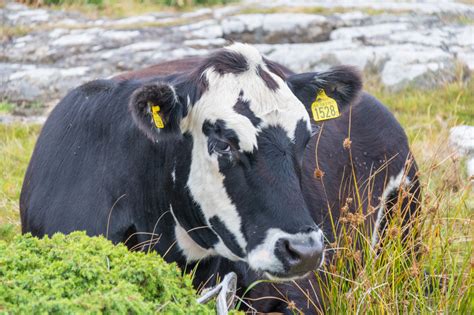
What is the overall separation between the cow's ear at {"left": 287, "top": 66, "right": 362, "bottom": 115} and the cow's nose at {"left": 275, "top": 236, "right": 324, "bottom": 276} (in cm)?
116

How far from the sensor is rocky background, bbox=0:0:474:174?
10250 mm

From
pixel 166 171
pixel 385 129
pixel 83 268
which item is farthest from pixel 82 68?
pixel 83 268

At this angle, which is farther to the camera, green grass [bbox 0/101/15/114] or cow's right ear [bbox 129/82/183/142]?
green grass [bbox 0/101/15/114]

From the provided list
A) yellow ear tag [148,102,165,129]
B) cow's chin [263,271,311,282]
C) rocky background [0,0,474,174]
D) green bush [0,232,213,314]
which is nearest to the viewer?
green bush [0,232,213,314]

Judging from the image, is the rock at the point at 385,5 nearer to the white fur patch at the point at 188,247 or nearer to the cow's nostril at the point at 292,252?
the white fur patch at the point at 188,247

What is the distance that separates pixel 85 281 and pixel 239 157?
1.35 metres

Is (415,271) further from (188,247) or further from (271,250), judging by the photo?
(188,247)

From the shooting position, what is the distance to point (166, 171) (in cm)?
456

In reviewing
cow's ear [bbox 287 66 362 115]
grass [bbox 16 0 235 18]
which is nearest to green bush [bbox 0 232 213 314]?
cow's ear [bbox 287 66 362 115]

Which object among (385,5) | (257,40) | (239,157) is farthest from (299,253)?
(385,5)

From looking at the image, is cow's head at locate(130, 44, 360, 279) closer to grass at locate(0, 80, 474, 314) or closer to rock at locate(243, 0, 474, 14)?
grass at locate(0, 80, 474, 314)

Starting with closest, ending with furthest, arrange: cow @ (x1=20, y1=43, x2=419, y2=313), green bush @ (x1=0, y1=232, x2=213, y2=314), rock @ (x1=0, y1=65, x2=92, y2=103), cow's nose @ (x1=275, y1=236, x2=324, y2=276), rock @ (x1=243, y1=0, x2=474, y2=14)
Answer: green bush @ (x1=0, y1=232, x2=213, y2=314) → cow's nose @ (x1=275, y1=236, x2=324, y2=276) → cow @ (x1=20, y1=43, x2=419, y2=313) → rock @ (x1=0, y1=65, x2=92, y2=103) → rock @ (x1=243, y1=0, x2=474, y2=14)

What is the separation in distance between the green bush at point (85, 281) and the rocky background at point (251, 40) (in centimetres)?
618

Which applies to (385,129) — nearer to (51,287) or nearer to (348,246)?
(348,246)
